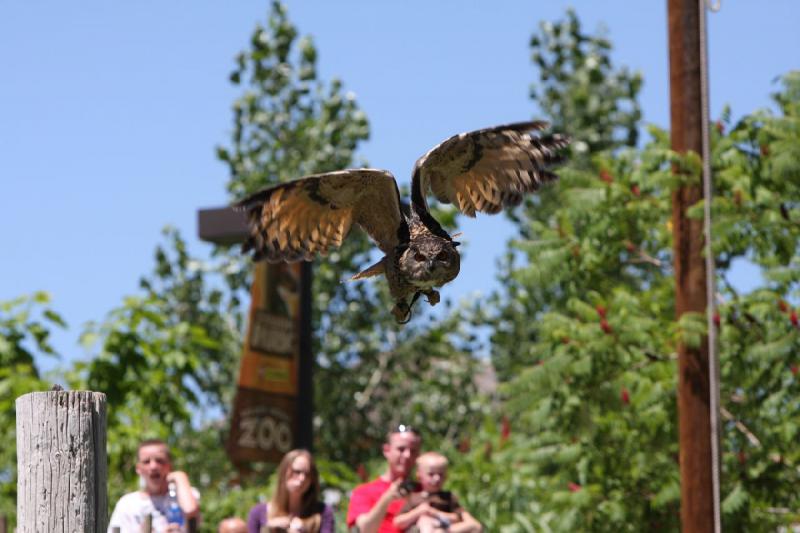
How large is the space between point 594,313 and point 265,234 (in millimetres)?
7623

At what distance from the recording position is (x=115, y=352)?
14750 mm

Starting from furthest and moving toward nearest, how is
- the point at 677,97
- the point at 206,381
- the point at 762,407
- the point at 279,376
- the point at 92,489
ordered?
the point at 206,381 → the point at 279,376 → the point at 762,407 → the point at 677,97 → the point at 92,489

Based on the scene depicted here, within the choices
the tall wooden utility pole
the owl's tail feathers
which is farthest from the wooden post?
the tall wooden utility pole

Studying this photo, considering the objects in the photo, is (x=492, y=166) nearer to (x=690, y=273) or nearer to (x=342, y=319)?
(x=690, y=273)

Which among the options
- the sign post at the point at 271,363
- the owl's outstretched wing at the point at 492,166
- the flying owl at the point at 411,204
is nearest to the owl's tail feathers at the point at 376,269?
the flying owl at the point at 411,204

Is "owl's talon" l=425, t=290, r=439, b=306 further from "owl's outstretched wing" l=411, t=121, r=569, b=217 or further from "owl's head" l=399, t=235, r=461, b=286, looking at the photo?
"owl's outstretched wing" l=411, t=121, r=569, b=217

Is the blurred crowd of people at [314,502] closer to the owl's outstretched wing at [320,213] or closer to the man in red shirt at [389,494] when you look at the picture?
the man in red shirt at [389,494]

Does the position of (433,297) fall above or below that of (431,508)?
above

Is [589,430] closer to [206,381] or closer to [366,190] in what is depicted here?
[366,190]

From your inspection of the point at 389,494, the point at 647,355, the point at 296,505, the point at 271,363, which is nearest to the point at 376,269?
the point at 389,494

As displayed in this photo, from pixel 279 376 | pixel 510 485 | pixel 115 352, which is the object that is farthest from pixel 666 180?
pixel 115 352

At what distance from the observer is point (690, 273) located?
11.0m

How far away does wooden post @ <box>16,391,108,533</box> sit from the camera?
5070 mm

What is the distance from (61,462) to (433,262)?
5.22 ft
